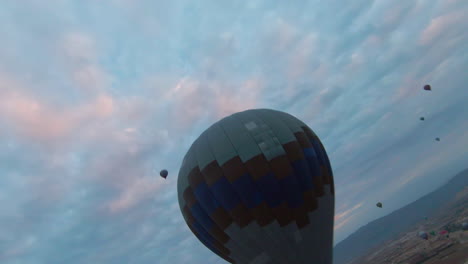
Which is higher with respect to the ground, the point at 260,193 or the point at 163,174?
the point at 163,174

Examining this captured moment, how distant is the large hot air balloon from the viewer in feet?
59.7

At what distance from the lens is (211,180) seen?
1931 centimetres

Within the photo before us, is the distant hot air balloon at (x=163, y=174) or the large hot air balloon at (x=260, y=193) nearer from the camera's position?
the large hot air balloon at (x=260, y=193)

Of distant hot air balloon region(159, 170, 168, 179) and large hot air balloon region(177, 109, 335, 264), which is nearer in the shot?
large hot air balloon region(177, 109, 335, 264)

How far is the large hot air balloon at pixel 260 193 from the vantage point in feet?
59.7

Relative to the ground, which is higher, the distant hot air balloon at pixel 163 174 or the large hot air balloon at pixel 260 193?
the distant hot air balloon at pixel 163 174

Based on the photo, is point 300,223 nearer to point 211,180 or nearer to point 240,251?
point 240,251

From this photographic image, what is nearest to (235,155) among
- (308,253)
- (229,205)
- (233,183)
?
(233,183)

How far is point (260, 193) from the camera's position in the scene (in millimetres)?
18359

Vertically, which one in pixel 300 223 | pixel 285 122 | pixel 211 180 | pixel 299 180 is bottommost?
pixel 300 223

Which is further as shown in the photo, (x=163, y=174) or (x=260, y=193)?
(x=163, y=174)

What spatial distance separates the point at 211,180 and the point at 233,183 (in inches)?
56.9

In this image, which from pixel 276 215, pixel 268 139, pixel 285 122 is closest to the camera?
pixel 276 215

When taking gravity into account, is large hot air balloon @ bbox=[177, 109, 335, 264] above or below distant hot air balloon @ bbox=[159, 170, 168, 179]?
below
